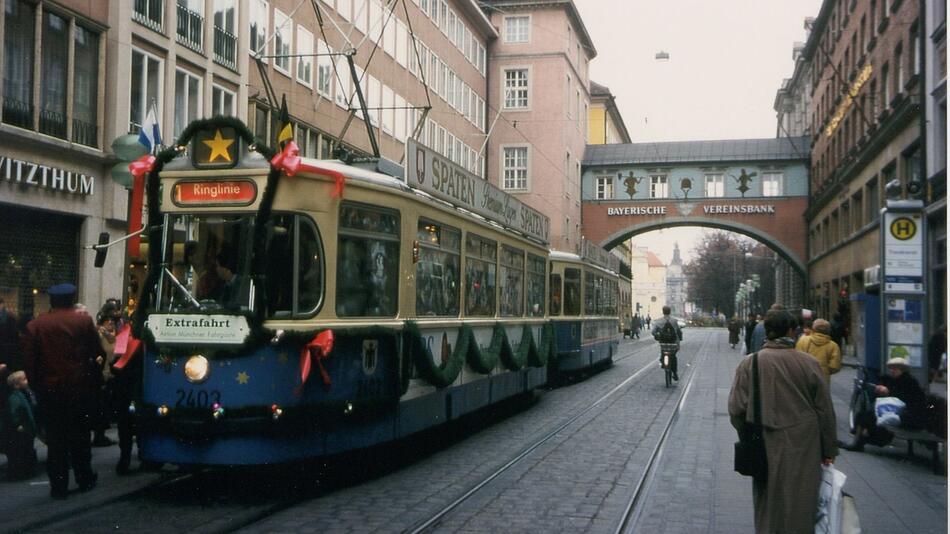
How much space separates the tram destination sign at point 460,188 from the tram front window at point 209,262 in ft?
7.73

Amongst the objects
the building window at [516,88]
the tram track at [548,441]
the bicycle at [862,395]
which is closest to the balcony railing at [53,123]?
the tram track at [548,441]

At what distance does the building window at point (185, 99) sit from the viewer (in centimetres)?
2283

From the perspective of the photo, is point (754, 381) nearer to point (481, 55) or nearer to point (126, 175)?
point (126, 175)

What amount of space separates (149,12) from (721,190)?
37430mm

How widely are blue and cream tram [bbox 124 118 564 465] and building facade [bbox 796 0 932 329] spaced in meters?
8.84

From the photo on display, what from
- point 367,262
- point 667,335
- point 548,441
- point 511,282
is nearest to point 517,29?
point 667,335

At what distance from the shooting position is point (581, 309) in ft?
76.2

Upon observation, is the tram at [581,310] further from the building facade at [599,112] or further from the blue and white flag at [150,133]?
the building facade at [599,112]

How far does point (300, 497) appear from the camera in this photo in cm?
883

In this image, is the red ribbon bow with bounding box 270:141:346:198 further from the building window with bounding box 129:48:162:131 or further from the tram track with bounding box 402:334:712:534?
the building window with bounding box 129:48:162:131

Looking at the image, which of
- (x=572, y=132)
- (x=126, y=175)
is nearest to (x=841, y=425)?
(x=126, y=175)

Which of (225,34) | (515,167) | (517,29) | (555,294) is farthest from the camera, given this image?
(517,29)

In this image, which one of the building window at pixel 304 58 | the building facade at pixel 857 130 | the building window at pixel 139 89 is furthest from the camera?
the building window at pixel 304 58

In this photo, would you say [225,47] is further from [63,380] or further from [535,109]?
[535,109]
